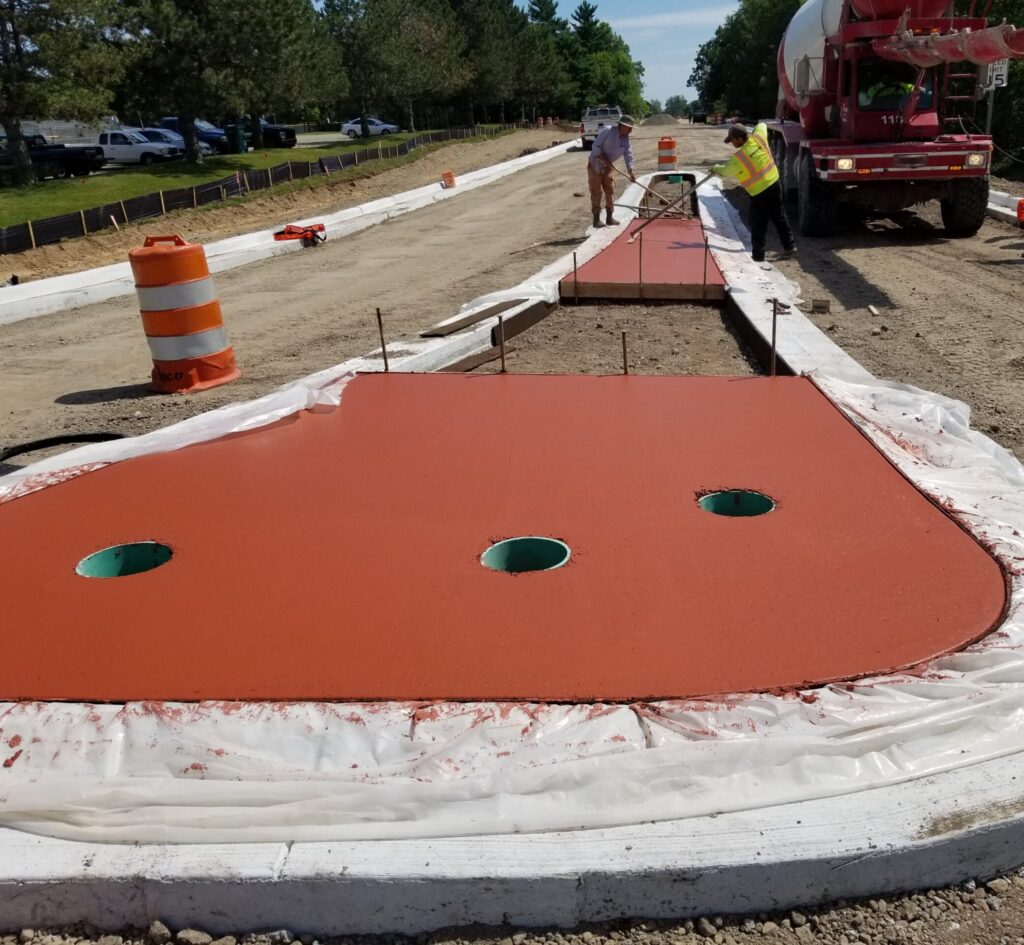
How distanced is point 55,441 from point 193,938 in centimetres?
441

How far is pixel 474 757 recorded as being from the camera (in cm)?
281

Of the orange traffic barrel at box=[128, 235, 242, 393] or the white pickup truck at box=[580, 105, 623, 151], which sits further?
the white pickup truck at box=[580, 105, 623, 151]

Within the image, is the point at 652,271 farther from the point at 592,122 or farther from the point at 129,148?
the point at 129,148

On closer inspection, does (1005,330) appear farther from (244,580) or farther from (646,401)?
(244,580)

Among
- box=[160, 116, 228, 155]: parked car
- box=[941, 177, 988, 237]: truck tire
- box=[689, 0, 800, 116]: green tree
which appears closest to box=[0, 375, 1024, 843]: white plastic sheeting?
box=[941, 177, 988, 237]: truck tire

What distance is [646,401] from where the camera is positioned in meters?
6.18

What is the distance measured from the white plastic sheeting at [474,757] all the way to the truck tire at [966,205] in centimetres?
1231

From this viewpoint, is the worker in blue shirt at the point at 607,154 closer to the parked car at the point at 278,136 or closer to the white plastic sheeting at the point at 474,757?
the white plastic sheeting at the point at 474,757

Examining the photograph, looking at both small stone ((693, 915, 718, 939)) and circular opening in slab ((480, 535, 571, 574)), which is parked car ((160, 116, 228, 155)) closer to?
circular opening in slab ((480, 535, 571, 574))

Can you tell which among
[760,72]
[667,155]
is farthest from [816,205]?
[760,72]

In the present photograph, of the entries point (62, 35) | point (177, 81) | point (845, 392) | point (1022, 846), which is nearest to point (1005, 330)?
point (845, 392)

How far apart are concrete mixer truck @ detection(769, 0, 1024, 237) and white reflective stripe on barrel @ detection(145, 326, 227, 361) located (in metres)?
9.31

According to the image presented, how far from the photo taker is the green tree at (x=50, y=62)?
26.3 m

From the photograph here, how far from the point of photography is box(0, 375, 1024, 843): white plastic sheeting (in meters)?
2.64
